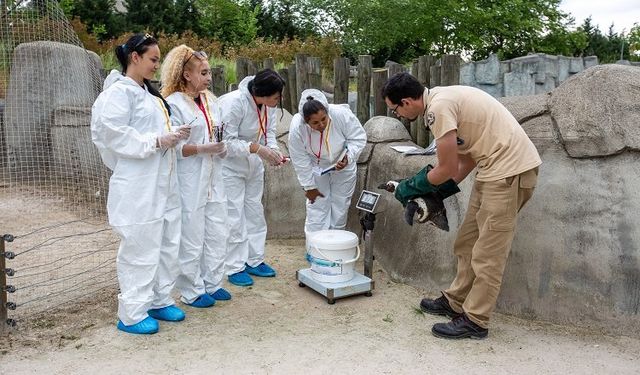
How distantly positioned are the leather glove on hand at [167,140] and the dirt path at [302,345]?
45.8 inches

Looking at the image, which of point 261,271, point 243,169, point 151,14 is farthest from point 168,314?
point 151,14

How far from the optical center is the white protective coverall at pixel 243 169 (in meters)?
4.69

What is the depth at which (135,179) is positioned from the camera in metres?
3.67

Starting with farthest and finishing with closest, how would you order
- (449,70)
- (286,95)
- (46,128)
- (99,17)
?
(99,17) < (46,128) < (286,95) < (449,70)

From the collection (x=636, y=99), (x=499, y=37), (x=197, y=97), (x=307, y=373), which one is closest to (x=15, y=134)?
(x=197, y=97)

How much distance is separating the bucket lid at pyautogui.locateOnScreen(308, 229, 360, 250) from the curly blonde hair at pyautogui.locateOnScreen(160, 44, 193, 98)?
1389mm

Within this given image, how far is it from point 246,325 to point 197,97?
1.54 metres

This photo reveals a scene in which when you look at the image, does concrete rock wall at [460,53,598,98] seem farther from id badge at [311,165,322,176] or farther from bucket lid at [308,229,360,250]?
bucket lid at [308,229,360,250]

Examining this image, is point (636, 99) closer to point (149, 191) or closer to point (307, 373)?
point (307, 373)

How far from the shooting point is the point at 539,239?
4043 mm

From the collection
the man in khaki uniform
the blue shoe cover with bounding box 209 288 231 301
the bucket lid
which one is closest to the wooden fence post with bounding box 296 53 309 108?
the bucket lid

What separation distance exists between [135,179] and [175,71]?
0.82m

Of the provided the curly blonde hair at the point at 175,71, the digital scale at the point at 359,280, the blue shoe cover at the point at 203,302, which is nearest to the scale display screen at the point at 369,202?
the digital scale at the point at 359,280

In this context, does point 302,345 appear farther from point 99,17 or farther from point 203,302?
point 99,17
